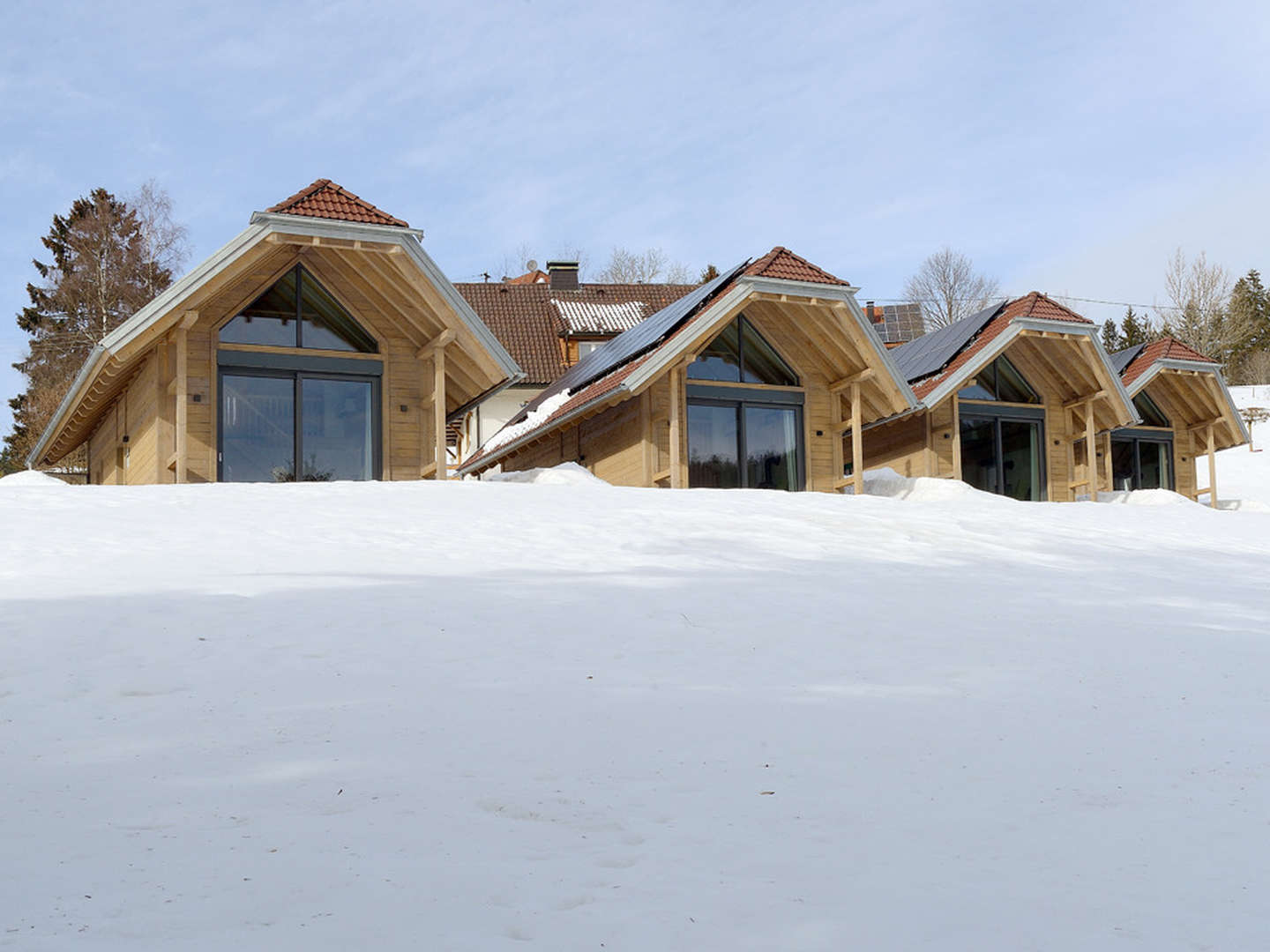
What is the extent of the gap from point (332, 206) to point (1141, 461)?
19.7 m

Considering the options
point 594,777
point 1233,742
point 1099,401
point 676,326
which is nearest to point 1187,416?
point 1099,401

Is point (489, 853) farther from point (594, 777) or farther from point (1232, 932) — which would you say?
point (1232, 932)

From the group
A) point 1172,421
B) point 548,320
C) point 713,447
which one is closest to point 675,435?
point 713,447

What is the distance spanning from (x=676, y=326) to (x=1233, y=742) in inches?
566

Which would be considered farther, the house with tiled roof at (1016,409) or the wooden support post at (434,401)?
the house with tiled roof at (1016,409)

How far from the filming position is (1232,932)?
12.1 ft

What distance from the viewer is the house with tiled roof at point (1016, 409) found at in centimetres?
2262

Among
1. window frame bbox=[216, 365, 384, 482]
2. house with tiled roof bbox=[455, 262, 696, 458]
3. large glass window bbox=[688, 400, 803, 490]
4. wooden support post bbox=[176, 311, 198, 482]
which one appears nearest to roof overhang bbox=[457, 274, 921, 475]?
large glass window bbox=[688, 400, 803, 490]

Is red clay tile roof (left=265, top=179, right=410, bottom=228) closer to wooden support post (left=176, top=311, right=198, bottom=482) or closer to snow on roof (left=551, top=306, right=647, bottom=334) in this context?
wooden support post (left=176, top=311, right=198, bottom=482)

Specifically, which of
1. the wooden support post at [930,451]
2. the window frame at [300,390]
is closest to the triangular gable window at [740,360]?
the wooden support post at [930,451]

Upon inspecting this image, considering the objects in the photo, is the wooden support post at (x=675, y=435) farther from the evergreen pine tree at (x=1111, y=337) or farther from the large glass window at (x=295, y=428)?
the evergreen pine tree at (x=1111, y=337)

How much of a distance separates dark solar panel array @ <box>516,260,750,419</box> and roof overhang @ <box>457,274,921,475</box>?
438mm

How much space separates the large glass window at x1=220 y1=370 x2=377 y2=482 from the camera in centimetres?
1656

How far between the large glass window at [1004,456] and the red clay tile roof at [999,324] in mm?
1304
